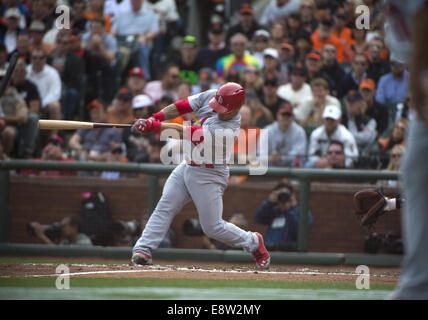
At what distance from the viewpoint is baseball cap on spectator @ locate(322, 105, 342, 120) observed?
965 cm

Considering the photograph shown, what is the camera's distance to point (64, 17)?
1253 cm

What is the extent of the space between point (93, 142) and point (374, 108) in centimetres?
413

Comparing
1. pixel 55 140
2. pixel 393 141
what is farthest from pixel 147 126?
pixel 393 141

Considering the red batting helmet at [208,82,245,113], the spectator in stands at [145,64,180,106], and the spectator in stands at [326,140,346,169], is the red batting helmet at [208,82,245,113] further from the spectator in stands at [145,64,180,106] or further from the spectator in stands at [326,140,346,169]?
the spectator in stands at [145,64,180,106]

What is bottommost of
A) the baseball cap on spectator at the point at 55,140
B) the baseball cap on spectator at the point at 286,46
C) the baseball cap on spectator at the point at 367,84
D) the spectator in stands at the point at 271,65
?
the baseball cap on spectator at the point at 55,140

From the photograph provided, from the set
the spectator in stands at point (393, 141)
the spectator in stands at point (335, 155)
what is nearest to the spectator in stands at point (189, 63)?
the spectator in stands at point (335, 155)

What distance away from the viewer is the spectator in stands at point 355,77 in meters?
11.1

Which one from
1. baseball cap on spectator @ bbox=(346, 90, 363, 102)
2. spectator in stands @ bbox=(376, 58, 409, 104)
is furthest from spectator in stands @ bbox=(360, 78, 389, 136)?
spectator in stands @ bbox=(376, 58, 409, 104)

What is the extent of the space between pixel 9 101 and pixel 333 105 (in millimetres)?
4784

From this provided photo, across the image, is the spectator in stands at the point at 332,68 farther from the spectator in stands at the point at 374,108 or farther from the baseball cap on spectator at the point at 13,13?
the baseball cap on spectator at the point at 13,13

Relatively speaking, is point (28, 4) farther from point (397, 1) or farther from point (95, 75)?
point (397, 1)

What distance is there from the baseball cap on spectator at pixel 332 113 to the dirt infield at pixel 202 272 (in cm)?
232

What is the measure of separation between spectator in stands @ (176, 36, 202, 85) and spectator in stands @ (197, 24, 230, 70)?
0.92 ft
